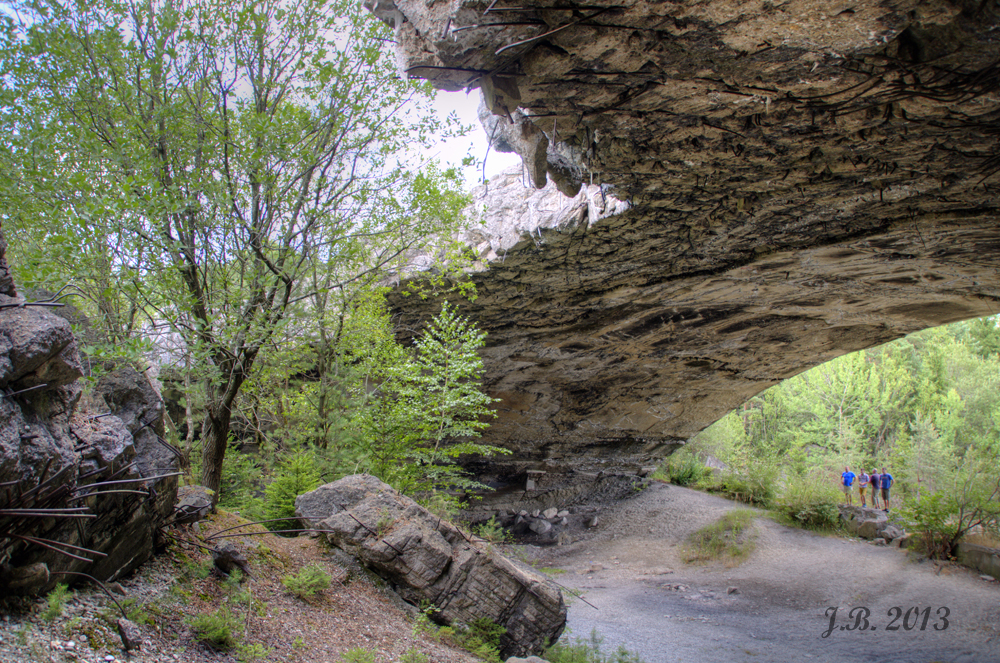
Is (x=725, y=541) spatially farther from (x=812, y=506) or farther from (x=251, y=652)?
(x=251, y=652)

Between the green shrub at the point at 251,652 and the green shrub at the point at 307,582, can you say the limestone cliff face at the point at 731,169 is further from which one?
the green shrub at the point at 307,582

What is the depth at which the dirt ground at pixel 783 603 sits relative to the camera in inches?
285

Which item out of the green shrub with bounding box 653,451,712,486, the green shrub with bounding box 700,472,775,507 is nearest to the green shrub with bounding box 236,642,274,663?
the green shrub with bounding box 700,472,775,507

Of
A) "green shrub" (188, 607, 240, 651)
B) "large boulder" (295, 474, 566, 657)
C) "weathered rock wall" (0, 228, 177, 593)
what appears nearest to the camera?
"weathered rock wall" (0, 228, 177, 593)

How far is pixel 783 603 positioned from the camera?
9.55 metres

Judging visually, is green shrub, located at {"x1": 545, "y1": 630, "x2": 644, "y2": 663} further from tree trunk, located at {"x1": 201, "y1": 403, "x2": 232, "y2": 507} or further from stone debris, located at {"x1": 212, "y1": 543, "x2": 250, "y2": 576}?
tree trunk, located at {"x1": 201, "y1": 403, "x2": 232, "y2": 507}

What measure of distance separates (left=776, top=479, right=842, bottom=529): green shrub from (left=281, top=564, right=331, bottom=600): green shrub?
45.7 feet

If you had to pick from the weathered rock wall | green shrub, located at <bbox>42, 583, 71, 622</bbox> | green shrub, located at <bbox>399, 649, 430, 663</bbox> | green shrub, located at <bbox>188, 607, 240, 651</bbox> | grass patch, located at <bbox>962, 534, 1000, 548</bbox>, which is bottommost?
grass patch, located at <bbox>962, 534, 1000, 548</bbox>

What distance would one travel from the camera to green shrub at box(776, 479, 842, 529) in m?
13.5

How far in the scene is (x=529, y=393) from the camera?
15.0 metres

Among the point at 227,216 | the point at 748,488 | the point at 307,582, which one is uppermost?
the point at 227,216

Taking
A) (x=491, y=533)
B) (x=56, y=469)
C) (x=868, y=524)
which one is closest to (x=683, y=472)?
(x=868, y=524)

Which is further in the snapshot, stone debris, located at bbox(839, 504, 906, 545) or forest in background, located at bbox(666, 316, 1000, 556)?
forest in background, located at bbox(666, 316, 1000, 556)

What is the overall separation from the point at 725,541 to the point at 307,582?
40.4ft
